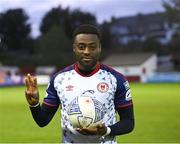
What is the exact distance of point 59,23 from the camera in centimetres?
9425

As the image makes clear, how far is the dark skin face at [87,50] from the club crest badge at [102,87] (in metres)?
0.15

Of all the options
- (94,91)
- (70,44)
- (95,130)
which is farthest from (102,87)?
(70,44)

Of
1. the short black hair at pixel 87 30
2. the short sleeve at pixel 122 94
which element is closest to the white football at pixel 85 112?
the short sleeve at pixel 122 94

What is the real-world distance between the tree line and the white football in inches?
2940

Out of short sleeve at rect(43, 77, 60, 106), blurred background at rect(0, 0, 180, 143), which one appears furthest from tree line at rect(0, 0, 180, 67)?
short sleeve at rect(43, 77, 60, 106)

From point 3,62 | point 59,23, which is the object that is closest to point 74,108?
point 3,62

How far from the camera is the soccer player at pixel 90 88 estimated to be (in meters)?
3.74

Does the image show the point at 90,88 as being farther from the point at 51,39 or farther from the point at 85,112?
the point at 51,39

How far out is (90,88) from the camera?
12.3ft

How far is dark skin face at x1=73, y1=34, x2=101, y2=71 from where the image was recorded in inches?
148

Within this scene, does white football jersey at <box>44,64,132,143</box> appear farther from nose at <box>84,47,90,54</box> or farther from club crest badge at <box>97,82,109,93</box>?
nose at <box>84,47,90,54</box>

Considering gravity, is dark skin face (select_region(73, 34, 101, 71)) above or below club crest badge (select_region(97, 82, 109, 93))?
above

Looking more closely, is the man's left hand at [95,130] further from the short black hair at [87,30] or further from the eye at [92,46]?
the short black hair at [87,30]

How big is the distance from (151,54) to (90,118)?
79.8 metres
